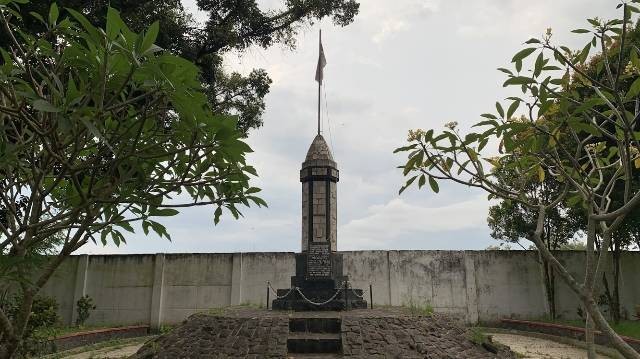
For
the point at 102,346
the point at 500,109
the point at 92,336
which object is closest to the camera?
the point at 500,109

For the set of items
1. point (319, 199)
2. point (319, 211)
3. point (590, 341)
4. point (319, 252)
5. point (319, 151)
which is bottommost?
point (590, 341)

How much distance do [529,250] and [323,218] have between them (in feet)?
31.1

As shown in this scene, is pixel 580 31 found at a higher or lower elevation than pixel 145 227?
higher

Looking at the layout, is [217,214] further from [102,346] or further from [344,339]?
[102,346]

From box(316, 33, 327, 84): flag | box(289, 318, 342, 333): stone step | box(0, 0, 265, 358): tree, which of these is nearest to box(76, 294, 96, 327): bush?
box(289, 318, 342, 333): stone step

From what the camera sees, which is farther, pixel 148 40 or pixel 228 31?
pixel 228 31

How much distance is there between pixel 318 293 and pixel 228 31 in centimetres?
785

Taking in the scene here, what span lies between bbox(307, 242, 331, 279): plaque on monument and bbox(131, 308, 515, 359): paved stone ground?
2.61 metres

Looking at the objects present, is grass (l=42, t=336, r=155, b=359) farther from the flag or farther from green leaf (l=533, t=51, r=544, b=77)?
green leaf (l=533, t=51, r=544, b=77)

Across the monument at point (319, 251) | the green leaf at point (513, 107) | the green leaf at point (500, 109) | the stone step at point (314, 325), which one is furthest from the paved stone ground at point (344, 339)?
the green leaf at point (513, 107)

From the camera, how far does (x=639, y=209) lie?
13.6 m

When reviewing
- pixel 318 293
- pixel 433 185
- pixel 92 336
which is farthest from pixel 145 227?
pixel 92 336

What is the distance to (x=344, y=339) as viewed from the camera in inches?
338

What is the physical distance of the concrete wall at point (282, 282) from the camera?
1647 centimetres
